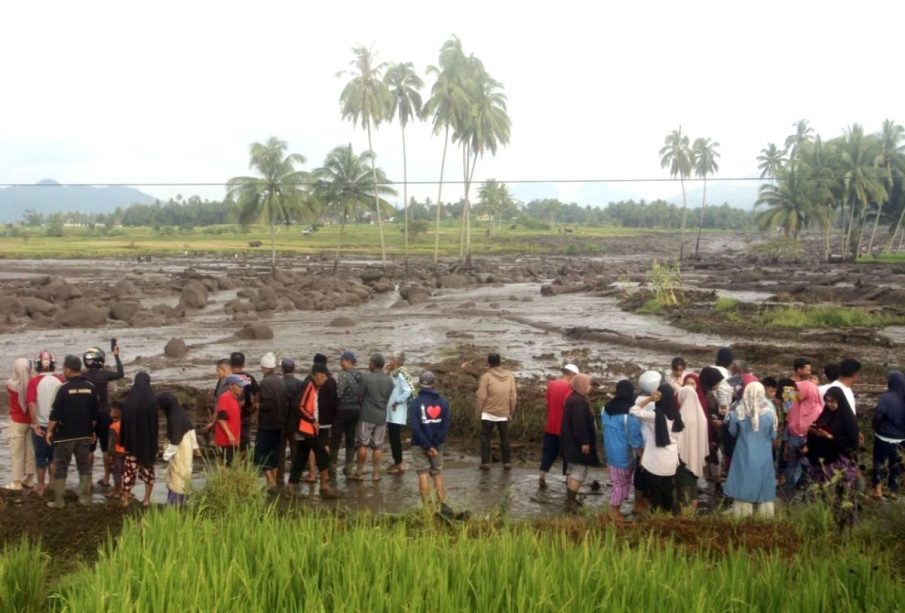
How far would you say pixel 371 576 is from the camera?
5.51 meters

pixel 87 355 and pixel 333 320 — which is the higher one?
pixel 87 355

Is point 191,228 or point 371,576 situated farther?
point 191,228

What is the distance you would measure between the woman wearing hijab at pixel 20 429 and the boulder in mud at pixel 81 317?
20623 millimetres

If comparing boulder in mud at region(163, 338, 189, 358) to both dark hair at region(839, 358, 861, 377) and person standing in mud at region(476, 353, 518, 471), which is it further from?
dark hair at region(839, 358, 861, 377)

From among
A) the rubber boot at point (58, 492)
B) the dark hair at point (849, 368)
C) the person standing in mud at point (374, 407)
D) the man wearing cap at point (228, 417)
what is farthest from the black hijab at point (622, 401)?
the rubber boot at point (58, 492)

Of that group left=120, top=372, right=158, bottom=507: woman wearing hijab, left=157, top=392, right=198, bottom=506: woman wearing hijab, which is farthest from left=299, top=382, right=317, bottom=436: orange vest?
left=120, top=372, right=158, bottom=507: woman wearing hijab

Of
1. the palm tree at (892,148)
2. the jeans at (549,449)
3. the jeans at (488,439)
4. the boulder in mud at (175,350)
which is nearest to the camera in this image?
the jeans at (549,449)

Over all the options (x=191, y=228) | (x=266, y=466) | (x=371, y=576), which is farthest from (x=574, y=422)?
(x=191, y=228)

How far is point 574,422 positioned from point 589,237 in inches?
3742

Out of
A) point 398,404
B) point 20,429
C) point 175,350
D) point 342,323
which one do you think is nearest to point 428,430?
point 398,404

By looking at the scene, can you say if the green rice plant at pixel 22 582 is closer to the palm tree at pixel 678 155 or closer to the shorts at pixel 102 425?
the shorts at pixel 102 425

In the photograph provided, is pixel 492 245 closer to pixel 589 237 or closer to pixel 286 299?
pixel 589 237

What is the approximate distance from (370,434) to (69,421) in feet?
10.8

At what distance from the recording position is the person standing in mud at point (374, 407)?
10383 mm
